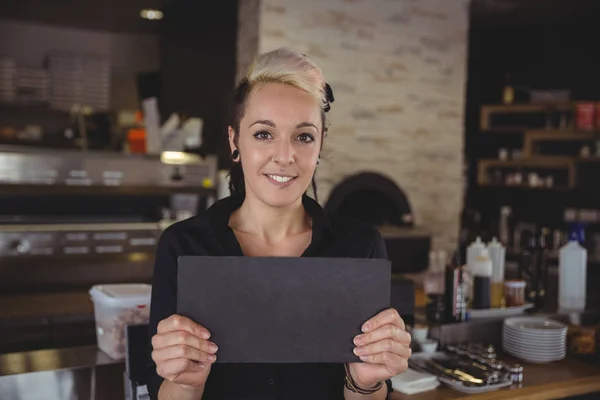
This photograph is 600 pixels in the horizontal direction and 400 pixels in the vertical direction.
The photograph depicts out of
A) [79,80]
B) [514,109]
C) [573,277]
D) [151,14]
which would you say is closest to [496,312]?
[573,277]

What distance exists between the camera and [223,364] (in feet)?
4.78

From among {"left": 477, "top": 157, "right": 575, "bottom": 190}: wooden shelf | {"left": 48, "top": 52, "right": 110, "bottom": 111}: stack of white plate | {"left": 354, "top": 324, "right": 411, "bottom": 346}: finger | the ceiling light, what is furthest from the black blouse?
{"left": 48, "top": 52, "right": 110, "bottom": 111}: stack of white plate

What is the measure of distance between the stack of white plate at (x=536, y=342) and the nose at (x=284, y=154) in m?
1.41

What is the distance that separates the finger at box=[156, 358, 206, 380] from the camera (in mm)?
1243

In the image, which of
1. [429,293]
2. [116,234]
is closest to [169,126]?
[116,234]

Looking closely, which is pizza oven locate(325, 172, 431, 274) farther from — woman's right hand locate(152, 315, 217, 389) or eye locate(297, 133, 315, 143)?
woman's right hand locate(152, 315, 217, 389)

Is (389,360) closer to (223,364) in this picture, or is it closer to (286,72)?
(223,364)

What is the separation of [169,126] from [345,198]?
167 cm

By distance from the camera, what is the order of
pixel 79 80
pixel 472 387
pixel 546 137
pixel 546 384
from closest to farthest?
pixel 472 387, pixel 546 384, pixel 546 137, pixel 79 80

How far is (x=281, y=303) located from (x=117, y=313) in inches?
30.2

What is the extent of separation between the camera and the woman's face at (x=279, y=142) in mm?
1425

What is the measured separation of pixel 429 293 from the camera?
Result: 2.63m

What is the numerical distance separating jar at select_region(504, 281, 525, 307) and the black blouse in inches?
52.9

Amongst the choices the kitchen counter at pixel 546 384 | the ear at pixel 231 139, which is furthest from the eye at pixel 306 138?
the kitchen counter at pixel 546 384
